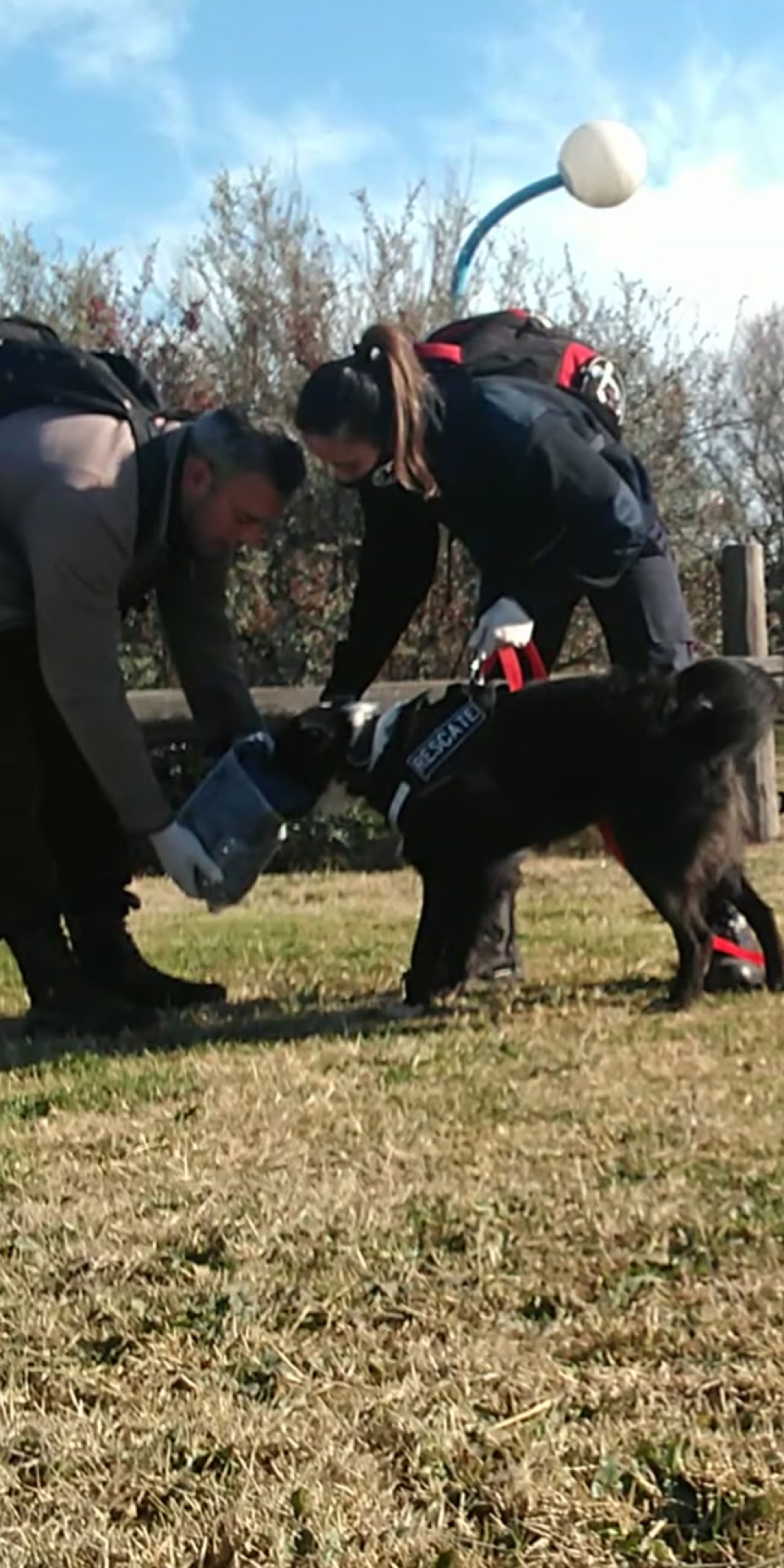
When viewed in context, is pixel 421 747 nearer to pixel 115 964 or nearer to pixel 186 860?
pixel 186 860

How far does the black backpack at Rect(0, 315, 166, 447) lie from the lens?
160 inches

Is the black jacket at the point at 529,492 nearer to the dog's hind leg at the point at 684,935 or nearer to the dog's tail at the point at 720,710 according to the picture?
the dog's tail at the point at 720,710

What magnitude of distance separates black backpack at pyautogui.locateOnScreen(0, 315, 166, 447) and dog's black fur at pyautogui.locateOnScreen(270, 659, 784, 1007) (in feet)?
3.01

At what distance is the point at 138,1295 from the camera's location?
98.4 inches

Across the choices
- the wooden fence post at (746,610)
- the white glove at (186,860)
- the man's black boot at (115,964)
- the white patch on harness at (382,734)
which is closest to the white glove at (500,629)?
the white patch on harness at (382,734)

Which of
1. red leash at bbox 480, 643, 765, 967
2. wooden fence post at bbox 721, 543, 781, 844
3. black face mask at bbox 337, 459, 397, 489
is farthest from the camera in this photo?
wooden fence post at bbox 721, 543, 781, 844

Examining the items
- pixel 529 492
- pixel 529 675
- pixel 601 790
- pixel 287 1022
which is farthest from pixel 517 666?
pixel 287 1022

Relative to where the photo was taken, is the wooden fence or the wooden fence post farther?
the wooden fence post

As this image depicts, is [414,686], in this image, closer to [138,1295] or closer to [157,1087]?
[157,1087]

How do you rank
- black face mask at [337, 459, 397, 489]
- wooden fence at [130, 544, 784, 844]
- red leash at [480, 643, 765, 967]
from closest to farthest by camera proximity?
A: black face mask at [337, 459, 397, 489] → red leash at [480, 643, 765, 967] → wooden fence at [130, 544, 784, 844]

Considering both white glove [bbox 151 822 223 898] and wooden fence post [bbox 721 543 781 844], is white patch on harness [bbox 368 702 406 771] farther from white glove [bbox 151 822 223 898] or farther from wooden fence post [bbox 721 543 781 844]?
wooden fence post [bbox 721 543 781 844]

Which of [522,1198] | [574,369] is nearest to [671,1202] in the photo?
[522,1198]

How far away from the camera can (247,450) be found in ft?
13.2

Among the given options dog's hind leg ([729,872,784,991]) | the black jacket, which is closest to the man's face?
the black jacket
